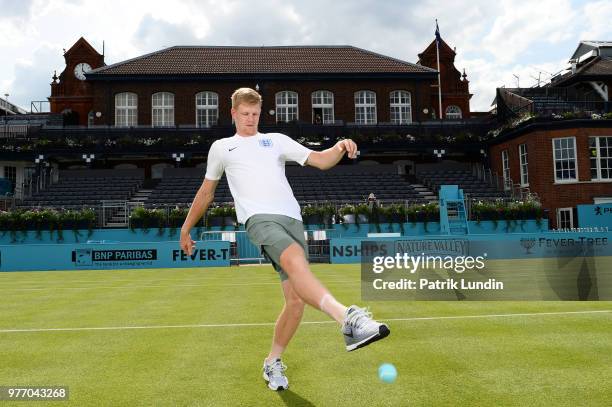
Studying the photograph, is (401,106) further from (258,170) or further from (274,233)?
(274,233)

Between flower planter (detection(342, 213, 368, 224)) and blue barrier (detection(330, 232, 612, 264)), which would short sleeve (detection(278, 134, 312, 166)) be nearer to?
blue barrier (detection(330, 232, 612, 264))

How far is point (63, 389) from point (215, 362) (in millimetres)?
1288

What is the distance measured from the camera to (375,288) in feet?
28.3

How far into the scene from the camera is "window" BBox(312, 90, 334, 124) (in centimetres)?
4203

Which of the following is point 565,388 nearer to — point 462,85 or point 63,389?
point 63,389

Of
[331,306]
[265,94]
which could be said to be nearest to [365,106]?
[265,94]

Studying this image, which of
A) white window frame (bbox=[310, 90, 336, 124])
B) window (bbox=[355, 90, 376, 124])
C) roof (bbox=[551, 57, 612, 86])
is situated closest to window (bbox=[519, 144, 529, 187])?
roof (bbox=[551, 57, 612, 86])

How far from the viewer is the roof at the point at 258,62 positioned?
41.2 m

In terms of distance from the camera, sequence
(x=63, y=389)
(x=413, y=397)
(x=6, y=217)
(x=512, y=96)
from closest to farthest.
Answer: (x=413, y=397)
(x=63, y=389)
(x=6, y=217)
(x=512, y=96)

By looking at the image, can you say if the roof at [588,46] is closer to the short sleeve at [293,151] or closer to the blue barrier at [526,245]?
the blue barrier at [526,245]

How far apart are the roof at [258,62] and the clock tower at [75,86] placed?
1385 cm

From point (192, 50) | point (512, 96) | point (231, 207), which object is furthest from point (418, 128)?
point (192, 50)

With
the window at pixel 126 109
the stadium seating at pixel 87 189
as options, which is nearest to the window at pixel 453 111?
the window at pixel 126 109

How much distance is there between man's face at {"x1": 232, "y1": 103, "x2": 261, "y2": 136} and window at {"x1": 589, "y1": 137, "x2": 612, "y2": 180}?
31600mm
